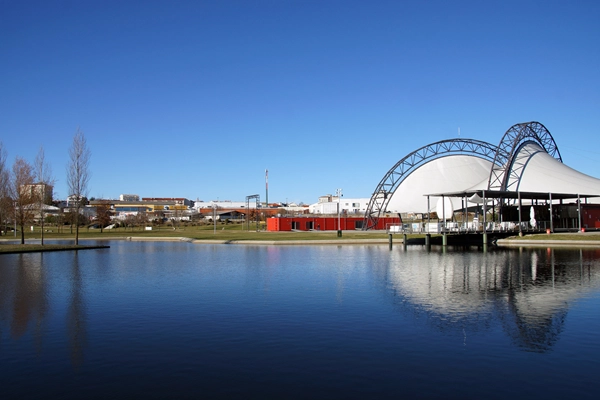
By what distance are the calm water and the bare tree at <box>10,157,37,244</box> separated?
22.1 metres

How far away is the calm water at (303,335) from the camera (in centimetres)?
988

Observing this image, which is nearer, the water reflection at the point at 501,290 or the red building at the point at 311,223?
the water reflection at the point at 501,290

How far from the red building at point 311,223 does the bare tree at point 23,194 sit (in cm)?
4792

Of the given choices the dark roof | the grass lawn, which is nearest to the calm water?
the dark roof

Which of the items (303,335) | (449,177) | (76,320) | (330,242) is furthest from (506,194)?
(76,320)

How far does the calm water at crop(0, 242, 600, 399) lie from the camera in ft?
32.4

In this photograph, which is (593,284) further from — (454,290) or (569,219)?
(569,219)

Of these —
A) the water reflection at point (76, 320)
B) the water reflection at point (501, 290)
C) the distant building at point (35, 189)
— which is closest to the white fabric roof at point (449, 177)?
the water reflection at point (501, 290)

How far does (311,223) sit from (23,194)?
55.2 meters

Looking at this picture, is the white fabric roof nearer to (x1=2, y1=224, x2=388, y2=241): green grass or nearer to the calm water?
(x1=2, y1=224, x2=388, y2=241): green grass

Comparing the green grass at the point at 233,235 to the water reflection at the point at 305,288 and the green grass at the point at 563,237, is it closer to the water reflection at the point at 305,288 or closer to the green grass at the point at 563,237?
the green grass at the point at 563,237

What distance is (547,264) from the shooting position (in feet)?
98.0

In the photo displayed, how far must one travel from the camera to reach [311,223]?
94312mm

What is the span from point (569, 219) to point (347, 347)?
56978 millimetres
